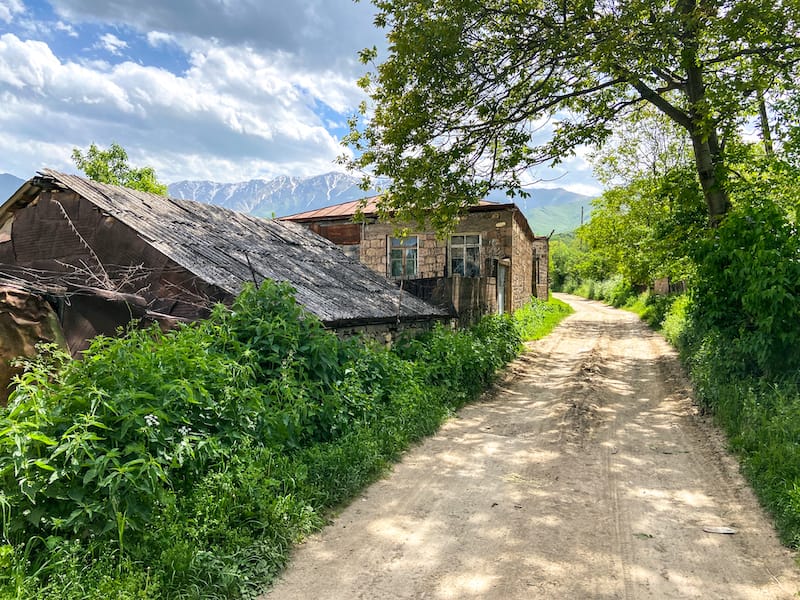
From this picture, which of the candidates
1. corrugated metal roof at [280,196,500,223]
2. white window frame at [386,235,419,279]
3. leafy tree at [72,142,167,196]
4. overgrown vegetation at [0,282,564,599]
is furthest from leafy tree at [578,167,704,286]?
leafy tree at [72,142,167,196]

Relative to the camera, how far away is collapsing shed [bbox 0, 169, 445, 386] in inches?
282

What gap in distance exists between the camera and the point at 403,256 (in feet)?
62.0

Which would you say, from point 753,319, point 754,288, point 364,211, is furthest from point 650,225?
point 754,288

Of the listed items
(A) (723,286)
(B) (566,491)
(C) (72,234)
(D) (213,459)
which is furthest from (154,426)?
(A) (723,286)

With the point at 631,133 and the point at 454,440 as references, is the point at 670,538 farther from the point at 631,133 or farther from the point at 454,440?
the point at 631,133

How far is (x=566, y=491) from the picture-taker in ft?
17.7

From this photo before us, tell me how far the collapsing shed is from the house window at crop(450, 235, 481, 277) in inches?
287

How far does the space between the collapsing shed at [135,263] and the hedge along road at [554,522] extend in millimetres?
3441

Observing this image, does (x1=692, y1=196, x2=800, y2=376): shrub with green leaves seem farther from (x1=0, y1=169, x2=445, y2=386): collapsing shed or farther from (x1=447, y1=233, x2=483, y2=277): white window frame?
(x1=447, y1=233, x2=483, y2=277): white window frame

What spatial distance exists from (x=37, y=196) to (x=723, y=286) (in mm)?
11273

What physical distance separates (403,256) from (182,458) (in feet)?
49.8

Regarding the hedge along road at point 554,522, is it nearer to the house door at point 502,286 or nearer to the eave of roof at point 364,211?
the house door at point 502,286

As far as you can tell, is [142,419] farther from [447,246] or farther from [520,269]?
[520,269]

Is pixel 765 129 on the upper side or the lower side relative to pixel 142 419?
upper
